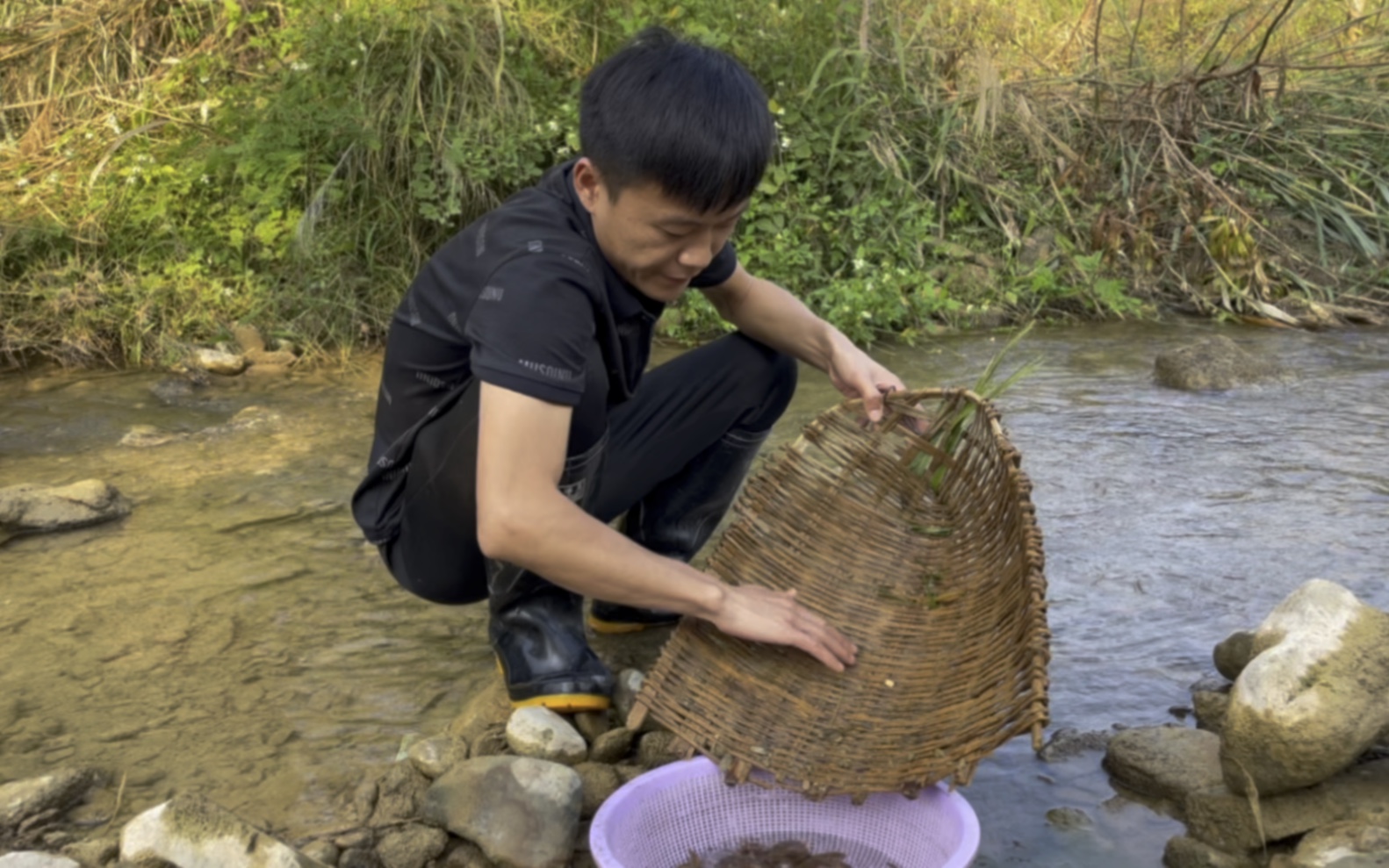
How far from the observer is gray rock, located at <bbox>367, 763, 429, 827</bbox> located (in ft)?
7.23

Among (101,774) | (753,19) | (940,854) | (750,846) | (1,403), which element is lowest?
(1,403)

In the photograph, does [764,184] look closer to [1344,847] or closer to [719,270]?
[719,270]

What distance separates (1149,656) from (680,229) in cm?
139

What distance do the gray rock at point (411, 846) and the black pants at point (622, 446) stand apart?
0.48 m

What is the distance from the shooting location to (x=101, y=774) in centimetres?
233

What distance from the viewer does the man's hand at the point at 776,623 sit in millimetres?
2119

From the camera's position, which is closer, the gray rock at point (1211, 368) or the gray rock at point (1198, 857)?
the gray rock at point (1198, 857)

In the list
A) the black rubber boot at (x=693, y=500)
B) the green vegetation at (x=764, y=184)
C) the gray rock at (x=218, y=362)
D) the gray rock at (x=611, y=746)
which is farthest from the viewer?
the green vegetation at (x=764, y=184)

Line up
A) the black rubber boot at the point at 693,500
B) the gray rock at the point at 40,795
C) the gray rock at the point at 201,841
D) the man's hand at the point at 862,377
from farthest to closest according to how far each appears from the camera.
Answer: the black rubber boot at the point at 693,500 < the man's hand at the point at 862,377 < the gray rock at the point at 40,795 < the gray rock at the point at 201,841

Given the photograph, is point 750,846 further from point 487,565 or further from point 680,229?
point 680,229

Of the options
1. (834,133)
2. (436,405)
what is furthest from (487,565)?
(834,133)

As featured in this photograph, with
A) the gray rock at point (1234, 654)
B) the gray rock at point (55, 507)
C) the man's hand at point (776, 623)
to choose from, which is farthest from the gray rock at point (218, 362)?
the gray rock at point (1234, 654)

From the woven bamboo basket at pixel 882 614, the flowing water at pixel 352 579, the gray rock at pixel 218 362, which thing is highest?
the woven bamboo basket at pixel 882 614

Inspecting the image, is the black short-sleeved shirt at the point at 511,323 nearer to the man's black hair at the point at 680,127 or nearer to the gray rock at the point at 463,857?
the man's black hair at the point at 680,127
